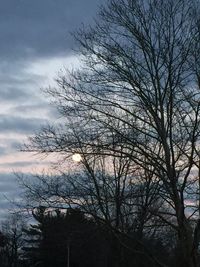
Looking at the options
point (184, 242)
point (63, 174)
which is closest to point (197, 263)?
point (184, 242)

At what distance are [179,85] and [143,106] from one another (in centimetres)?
150

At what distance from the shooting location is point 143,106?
2145 centimetres

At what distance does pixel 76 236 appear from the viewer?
2397cm

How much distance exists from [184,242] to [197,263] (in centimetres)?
90

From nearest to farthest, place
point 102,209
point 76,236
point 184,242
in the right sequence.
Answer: point 184,242, point 102,209, point 76,236

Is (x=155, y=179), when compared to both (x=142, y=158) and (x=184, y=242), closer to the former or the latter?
(x=142, y=158)

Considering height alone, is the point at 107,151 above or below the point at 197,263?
above

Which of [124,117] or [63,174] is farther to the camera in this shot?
[63,174]

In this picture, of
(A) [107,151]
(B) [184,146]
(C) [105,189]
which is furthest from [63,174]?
(B) [184,146]

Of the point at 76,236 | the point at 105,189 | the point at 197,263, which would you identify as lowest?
the point at 197,263

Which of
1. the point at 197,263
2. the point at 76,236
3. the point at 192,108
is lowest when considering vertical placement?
the point at 197,263

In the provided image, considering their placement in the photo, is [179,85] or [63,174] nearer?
[179,85]

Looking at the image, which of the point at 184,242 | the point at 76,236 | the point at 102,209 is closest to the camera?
the point at 184,242

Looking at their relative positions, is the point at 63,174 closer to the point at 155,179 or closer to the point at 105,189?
the point at 105,189
